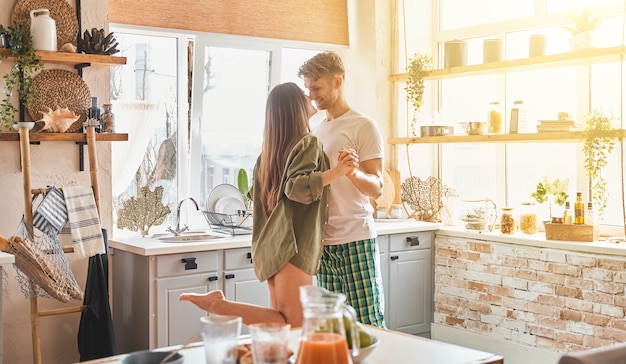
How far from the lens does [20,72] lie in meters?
3.98

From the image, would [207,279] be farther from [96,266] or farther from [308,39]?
[308,39]

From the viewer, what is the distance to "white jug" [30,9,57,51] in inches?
155

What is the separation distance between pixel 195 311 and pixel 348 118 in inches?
57.4

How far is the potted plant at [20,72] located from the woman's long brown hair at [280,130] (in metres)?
1.54

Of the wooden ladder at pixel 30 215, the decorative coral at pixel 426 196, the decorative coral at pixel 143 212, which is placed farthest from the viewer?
the decorative coral at pixel 426 196

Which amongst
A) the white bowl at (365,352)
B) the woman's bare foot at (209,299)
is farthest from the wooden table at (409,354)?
the woman's bare foot at (209,299)

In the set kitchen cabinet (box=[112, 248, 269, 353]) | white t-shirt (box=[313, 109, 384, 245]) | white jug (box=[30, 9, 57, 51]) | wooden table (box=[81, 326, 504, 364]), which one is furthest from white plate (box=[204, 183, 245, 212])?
wooden table (box=[81, 326, 504, 364])

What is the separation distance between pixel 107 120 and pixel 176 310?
110 cm

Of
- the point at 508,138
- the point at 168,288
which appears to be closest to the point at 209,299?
the point at 168,288

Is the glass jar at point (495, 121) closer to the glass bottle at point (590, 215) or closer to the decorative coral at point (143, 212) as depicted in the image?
the glass bottle at point (590, 215)

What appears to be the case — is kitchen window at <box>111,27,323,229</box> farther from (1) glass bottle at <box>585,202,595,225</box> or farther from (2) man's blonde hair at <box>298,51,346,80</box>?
(1) glass bottle at <box>585,202,595,225</box>

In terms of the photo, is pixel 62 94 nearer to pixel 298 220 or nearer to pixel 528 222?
pixel 298 220

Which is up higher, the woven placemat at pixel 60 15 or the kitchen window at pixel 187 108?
the woven placemat at pixel 60 15

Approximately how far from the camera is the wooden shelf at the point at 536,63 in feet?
14.6
